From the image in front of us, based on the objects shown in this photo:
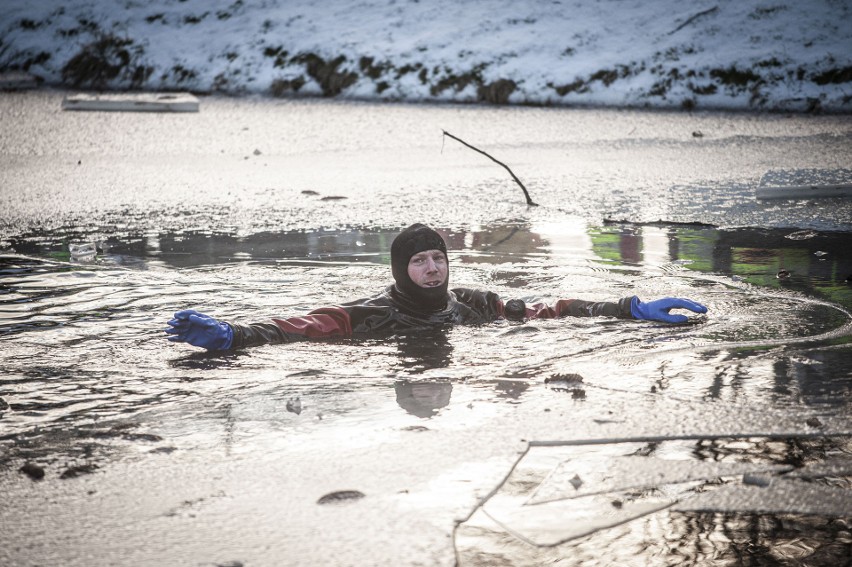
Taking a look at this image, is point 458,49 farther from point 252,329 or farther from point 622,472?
point 622,472

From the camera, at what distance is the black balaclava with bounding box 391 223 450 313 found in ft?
20.2

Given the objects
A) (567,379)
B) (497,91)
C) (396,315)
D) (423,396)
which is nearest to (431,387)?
(423,396)

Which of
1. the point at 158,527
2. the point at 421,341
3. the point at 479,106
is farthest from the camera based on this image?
the point at 479,106

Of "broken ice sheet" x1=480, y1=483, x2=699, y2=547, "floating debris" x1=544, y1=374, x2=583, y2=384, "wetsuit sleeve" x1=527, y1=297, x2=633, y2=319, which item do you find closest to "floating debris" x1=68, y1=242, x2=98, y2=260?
"wetsuit sleeve" x1=527, y1=297, x2=633, y2=319

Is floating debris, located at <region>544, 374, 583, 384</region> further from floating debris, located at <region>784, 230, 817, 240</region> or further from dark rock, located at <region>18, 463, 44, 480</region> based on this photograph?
floating debris, located at <region>784, 230, 817, 240</region>

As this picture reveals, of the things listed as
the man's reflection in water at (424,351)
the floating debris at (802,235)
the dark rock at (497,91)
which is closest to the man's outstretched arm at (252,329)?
the man's reflection in water at (424,351)

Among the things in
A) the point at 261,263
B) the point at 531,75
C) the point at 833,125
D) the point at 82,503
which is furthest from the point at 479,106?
the point at 82,503

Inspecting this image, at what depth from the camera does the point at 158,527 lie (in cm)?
323

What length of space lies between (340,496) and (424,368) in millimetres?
1734

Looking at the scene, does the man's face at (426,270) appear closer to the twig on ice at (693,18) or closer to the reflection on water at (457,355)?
the reflection on water at (457,355)

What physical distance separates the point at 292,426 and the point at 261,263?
387 centimetres

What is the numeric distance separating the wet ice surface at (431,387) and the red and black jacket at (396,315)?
0.46 feet

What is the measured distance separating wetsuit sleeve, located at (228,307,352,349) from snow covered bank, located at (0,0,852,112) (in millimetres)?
10742

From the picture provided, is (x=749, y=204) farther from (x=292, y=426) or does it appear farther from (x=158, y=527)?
(x=158, y=527)
